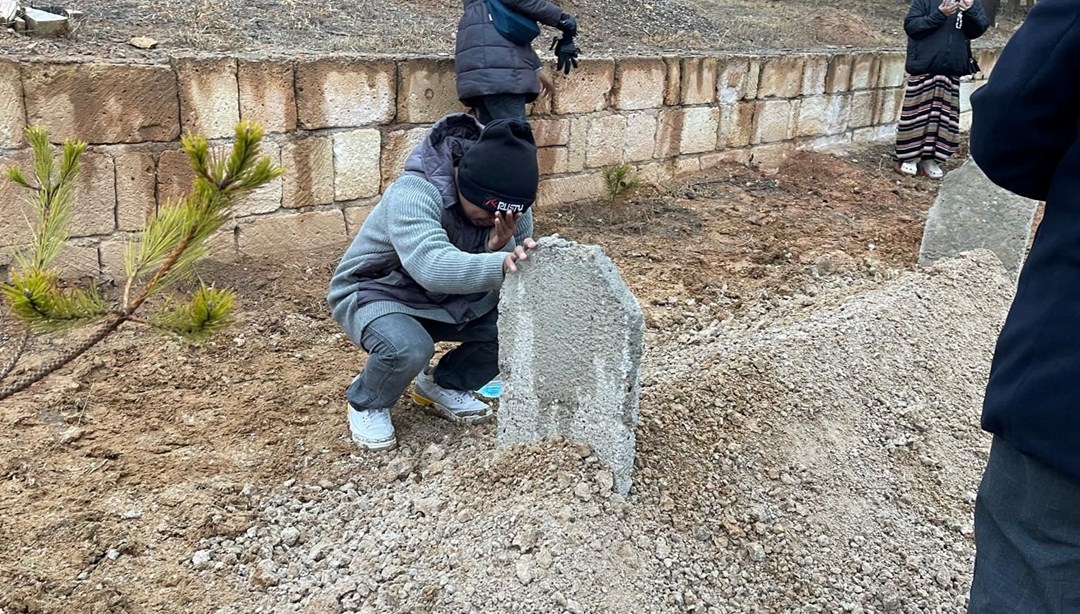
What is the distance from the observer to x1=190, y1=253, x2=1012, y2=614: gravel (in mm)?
2455

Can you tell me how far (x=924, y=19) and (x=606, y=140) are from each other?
3.17 meters

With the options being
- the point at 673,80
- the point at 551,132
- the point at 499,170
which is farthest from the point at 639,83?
the point at 499,170

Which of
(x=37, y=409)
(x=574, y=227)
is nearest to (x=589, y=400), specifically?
(x=37, y=409)

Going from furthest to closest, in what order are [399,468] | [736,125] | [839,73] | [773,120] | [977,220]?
[839,73], [773,120], [736,125], [977,220], [399,468]

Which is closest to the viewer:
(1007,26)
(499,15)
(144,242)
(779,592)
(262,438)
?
(144,242)

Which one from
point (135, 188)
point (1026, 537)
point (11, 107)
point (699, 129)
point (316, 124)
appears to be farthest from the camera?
point (699, 129)

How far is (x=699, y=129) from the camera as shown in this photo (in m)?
7.31

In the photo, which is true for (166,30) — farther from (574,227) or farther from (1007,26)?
(1007,26)

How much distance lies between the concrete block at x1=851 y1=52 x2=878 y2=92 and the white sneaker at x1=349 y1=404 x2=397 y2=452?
6806 millimetres

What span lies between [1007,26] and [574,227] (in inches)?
426

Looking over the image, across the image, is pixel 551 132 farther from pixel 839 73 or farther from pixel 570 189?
pixel 839 73

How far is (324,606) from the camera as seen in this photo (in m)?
2.40

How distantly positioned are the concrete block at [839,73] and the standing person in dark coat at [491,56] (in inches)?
152

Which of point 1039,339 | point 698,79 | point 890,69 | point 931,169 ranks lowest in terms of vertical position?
point 931,169
